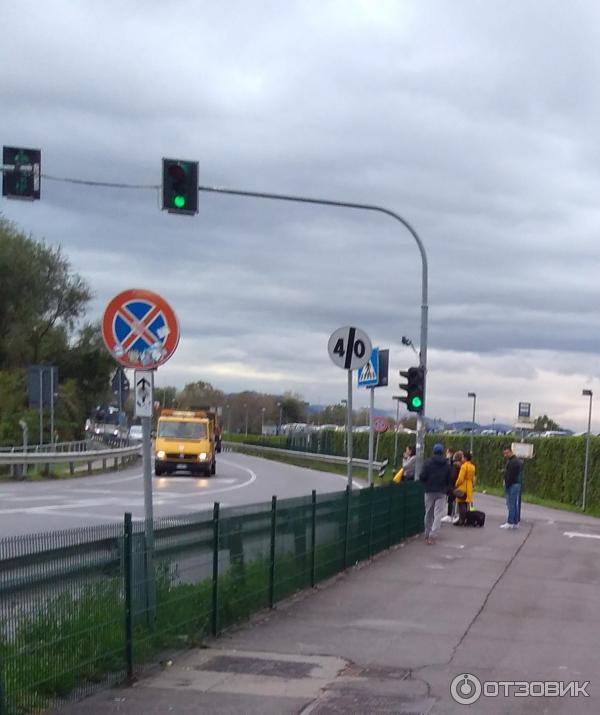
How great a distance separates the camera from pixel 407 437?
6381 centimetres

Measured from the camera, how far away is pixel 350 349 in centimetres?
1622

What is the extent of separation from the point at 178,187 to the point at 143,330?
303 inches

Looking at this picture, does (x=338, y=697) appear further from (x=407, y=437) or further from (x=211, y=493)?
(x=407, y=437)

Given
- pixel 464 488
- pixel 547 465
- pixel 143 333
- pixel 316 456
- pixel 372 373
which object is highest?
pixel 143 333

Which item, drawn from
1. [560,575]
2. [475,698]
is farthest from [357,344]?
[475,698]

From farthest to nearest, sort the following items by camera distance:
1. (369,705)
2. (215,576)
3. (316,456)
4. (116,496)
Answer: (316,456), (116,496), (215,576), (369,705)

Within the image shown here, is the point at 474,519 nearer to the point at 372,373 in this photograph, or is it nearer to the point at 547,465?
the point at 372,373

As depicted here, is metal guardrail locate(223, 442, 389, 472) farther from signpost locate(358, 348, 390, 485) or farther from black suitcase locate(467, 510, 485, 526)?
signpost locate(358, 348, 390, 485)

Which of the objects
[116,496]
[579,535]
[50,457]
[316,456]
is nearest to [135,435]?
[316,456]

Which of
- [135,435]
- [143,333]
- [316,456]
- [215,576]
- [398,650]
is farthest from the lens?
[135,435]

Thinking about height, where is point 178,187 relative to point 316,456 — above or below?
above

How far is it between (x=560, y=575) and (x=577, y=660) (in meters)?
6.52

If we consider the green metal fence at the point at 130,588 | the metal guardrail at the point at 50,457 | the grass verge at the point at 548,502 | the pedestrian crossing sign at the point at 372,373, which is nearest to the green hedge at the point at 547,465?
the grass verge at the point at 548,502

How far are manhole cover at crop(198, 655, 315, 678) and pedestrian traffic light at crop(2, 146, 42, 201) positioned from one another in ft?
28.8
